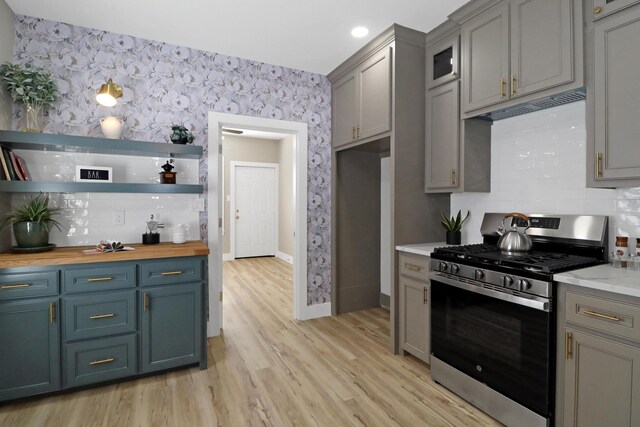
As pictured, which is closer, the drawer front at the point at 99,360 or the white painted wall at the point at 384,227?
the drawer front at the point at 99,360

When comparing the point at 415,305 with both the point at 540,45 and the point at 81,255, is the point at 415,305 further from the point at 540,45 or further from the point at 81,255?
the point at 81,255

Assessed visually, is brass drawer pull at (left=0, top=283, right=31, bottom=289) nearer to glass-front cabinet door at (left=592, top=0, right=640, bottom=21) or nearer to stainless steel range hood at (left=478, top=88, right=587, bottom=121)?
stainless steel range hood at (left=478, top=88, right=587, bottom=121)

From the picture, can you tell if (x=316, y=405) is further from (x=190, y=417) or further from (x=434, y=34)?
(x=434, y=34)

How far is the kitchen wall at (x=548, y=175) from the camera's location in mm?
2041

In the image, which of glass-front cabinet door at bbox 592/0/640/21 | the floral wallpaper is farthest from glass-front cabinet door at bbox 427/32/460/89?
the floral wallpaper

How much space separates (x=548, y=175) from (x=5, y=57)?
13.4ft

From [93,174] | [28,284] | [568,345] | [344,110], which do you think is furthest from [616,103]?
[28,284]

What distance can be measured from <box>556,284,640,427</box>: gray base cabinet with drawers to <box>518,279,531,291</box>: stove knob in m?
0.14

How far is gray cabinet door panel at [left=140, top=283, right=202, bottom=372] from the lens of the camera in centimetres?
242

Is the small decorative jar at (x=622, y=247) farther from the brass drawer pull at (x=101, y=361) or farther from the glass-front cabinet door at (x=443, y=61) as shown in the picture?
the brass drawer pull at (x=101, y=361)

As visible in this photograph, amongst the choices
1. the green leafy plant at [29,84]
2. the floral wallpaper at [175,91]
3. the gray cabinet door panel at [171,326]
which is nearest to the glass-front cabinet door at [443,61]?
the floral wallpaper at [175,91]

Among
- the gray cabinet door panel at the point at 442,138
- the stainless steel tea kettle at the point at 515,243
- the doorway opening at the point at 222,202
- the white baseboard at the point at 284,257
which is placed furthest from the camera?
the white baseboard at the point at 284,257

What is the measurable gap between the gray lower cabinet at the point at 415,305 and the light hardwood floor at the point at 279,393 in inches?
6.5

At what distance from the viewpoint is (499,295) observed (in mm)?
1938
